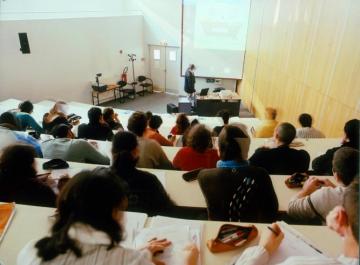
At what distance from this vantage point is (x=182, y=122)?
3.82 meters

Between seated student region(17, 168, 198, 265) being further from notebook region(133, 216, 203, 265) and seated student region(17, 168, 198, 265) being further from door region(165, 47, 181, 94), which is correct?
door region(165, 47, 181, 94)

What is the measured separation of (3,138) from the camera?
2.79 meters

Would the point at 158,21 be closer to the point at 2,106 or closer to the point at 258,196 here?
the point at 2,106

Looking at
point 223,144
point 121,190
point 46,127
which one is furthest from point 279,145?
point 46,127

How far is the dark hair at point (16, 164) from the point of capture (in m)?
1.75

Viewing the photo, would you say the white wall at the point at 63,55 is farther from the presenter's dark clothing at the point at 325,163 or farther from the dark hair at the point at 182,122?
the presenter's dark clothing at the point at 325,163

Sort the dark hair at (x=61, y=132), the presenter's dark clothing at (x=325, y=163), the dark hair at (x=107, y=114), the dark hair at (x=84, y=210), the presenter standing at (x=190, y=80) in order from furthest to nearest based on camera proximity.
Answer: the presenter standing at (x=190, y=80)
the dark hair at (x=107, y=114)
the dark hair at (x=61, y=132)
the presenter's dark clothing at (x=325, y=163)
the dark hair at (x=84, y=210)

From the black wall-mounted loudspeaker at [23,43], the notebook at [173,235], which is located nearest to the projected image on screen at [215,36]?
the black wall-mounted loudspeaker at [23,43]

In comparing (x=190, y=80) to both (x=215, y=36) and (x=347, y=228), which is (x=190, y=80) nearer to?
(x=215, y=36)

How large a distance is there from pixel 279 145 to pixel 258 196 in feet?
2.97

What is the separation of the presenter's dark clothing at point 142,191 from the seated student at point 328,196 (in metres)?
0.87

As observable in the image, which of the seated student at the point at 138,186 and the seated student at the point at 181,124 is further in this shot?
the seated student at the point at 181,124

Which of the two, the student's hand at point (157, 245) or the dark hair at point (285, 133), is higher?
the dark hair at point (285, 133)

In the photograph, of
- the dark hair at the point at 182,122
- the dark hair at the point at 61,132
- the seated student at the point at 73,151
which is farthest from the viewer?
the dark hair at the point at 182,122
